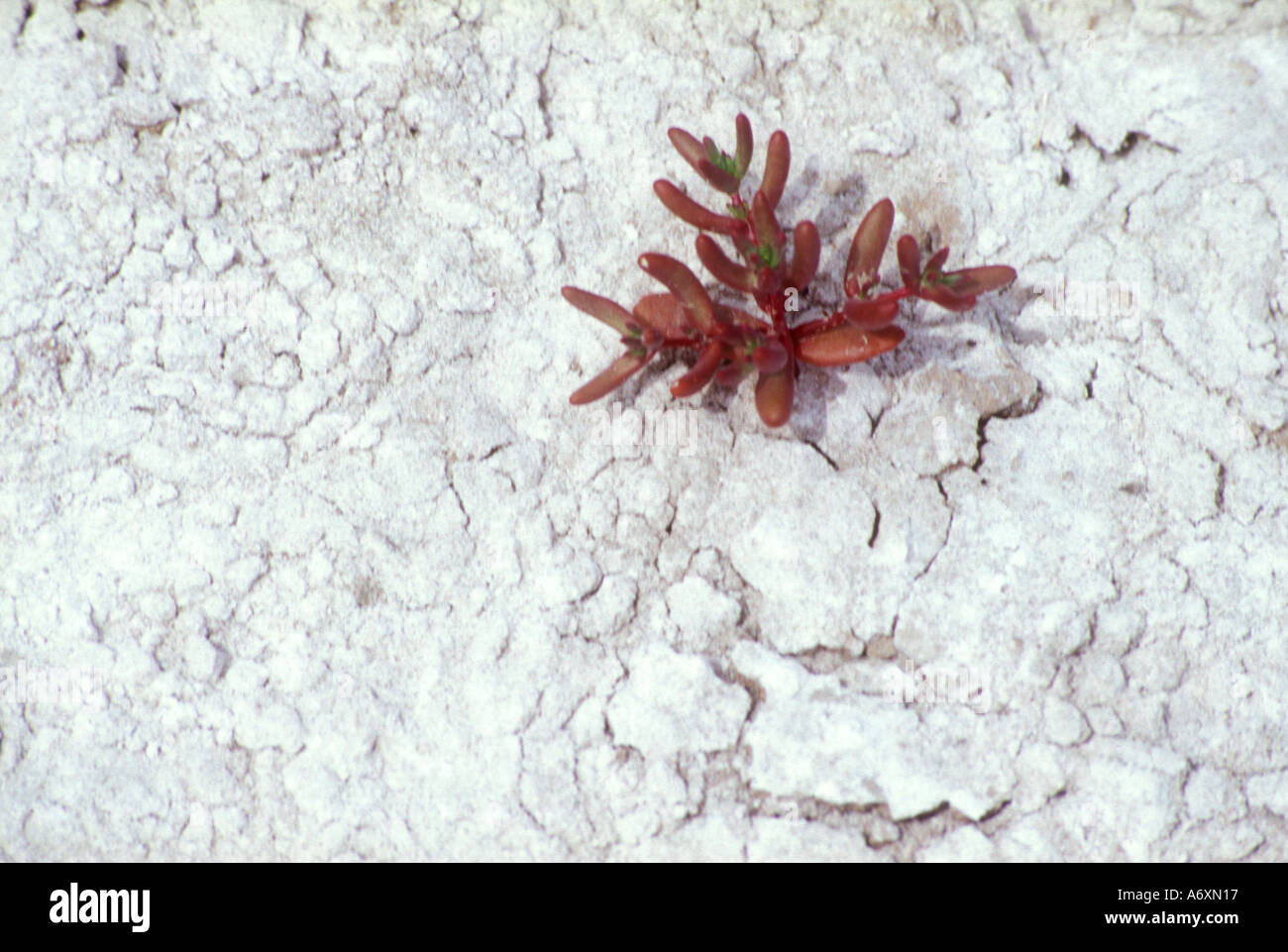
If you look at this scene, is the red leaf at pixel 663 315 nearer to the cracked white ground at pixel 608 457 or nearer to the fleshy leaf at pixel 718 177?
the cracked white ground at pixel 608 457

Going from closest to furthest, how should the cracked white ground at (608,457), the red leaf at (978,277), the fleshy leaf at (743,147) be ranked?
the cracked white ground at (608,457) → the red leaf at (978,277) → the fleshy leaf at (743,147)

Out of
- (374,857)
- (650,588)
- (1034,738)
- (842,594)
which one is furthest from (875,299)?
(374,857)

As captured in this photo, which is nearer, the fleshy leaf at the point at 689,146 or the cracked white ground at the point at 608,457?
Result: the cracked white ground at the point at 608,457

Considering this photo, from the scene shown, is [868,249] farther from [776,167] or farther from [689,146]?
[689,146]

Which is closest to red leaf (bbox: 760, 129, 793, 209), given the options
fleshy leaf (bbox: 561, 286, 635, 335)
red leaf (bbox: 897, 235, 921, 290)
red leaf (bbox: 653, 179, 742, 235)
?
red leaf (bbox: 653, 179, 742, 235)

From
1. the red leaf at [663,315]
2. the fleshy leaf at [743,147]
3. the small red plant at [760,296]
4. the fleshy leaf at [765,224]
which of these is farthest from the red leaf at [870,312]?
the fleshy leaf at [743,147]

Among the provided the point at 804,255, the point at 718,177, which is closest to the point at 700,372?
the point at 804,255

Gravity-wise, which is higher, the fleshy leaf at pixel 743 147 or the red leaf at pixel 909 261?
the fleshy leaf at pixel 743 147

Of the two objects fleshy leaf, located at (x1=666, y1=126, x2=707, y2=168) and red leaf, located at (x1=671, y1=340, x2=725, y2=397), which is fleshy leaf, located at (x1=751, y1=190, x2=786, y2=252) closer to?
fleshy leaf, located at (x1=666, y1=126, x2=707, y2=168)
